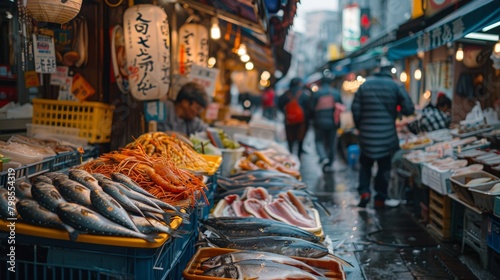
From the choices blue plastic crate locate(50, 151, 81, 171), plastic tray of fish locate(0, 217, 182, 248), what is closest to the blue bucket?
blue plastic crate locate(50, 151, 81, 171)

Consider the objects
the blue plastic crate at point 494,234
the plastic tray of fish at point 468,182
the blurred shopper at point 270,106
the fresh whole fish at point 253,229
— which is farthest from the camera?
the blurred shopper at point 270,106

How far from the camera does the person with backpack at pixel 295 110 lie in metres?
16.8

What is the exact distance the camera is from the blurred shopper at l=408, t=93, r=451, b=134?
1140 centimetres

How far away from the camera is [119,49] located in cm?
736

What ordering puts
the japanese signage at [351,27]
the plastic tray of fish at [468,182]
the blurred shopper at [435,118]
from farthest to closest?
1. the japanese signage at [351,27]
2. the blurred shopper at [435,118]
3. the plastic tray of fish at [468,182]

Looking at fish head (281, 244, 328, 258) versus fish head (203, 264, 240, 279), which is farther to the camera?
fish head (281, 244, 328, 258)

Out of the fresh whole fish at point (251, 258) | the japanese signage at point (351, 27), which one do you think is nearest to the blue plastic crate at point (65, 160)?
the fresh whole fish at point (251, 258)

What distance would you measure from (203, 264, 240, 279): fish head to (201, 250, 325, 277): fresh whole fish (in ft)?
0.33

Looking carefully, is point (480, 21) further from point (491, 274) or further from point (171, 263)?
point (171, 263)

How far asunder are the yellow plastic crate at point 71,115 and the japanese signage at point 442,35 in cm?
606

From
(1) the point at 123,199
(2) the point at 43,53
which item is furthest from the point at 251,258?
(2) the point at 43,53

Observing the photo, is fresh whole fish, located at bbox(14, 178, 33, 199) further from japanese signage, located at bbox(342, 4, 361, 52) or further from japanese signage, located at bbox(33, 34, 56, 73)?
japanese signage, located at bbox(342, 4, 361, 52)

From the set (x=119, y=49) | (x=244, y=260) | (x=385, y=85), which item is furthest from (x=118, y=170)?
(x=385, y=85)

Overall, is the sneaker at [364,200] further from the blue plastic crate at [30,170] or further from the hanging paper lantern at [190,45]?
the blue plastic crate at [30,170]
